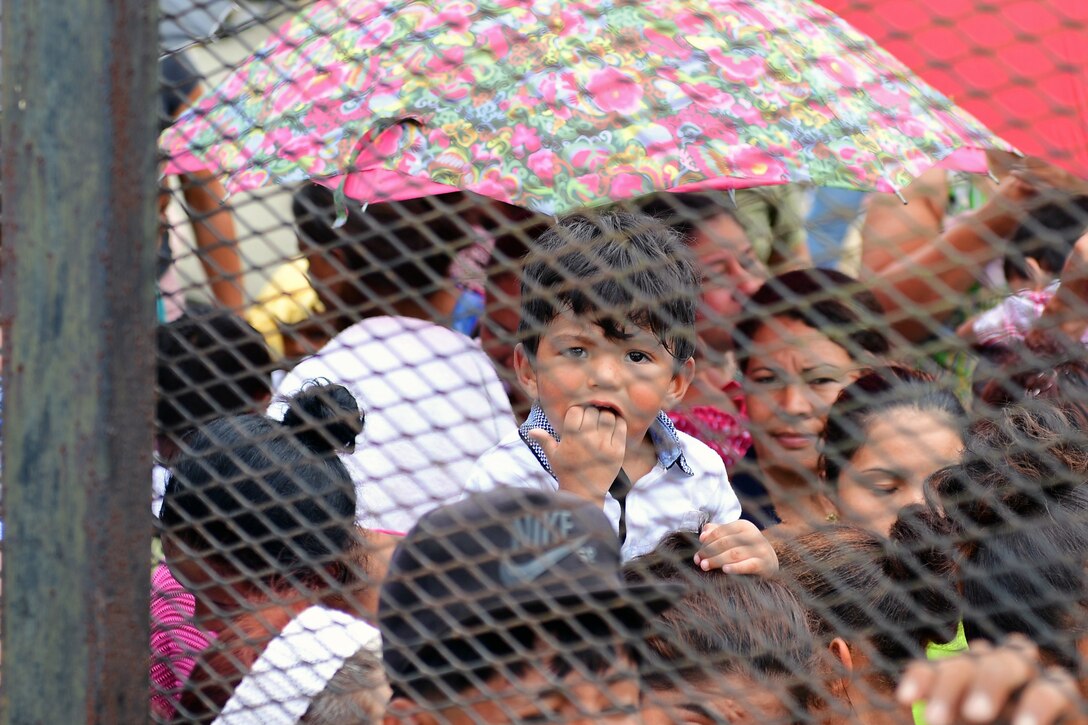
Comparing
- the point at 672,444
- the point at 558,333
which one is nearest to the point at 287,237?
the point at 672,444

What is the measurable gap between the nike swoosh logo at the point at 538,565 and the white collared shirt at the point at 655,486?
1.39 ft

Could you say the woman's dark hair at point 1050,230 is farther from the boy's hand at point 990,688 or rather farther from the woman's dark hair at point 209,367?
the woman's dark hair at point 209,367

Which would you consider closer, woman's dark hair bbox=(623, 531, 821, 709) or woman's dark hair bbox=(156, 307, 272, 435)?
woman's dark hair bbox=(156, 307, 272, 435)

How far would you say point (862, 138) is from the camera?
184 centimetres

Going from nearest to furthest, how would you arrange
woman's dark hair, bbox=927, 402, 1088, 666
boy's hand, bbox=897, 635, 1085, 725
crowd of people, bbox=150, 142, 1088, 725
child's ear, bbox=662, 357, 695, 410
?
boy's hand, bbox=897, 635, 1085, 725 → crowd of people, bbox=150, 142, 1088, 725 → woman's dark hair, bbox=927, 402, 1088, 666 → child's ear, bbox=662, 357, 695, 410

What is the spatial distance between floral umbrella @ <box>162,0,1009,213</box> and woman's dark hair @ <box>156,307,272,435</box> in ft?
0.71

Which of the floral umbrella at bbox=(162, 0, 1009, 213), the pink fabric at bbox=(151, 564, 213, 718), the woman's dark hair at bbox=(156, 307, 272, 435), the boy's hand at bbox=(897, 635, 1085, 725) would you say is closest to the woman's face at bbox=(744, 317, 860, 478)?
the floral umbrella at bbox=(162, 0, 1009, 213)

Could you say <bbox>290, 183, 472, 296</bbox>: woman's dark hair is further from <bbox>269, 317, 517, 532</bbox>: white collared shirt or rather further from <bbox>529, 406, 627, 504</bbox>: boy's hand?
<bbox>529, 406, 627, 504</bbox>: boy's hand

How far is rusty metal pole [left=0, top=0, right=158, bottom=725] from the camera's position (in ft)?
3.50

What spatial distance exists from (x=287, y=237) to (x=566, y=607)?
3.80 m

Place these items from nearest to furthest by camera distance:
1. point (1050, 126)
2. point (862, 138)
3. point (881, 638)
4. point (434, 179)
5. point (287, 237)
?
point (881, 638)
point (434, 179)
point (862, 138)
point (1050, 126)
point (287, 237)

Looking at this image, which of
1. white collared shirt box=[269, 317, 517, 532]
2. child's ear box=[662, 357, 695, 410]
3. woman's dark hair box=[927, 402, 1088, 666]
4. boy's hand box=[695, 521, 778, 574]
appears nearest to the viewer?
woman's dark hair box=[927, 402, 1088, 666]

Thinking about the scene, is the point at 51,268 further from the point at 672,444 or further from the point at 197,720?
the point at 672,444

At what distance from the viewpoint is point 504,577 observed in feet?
3.54
